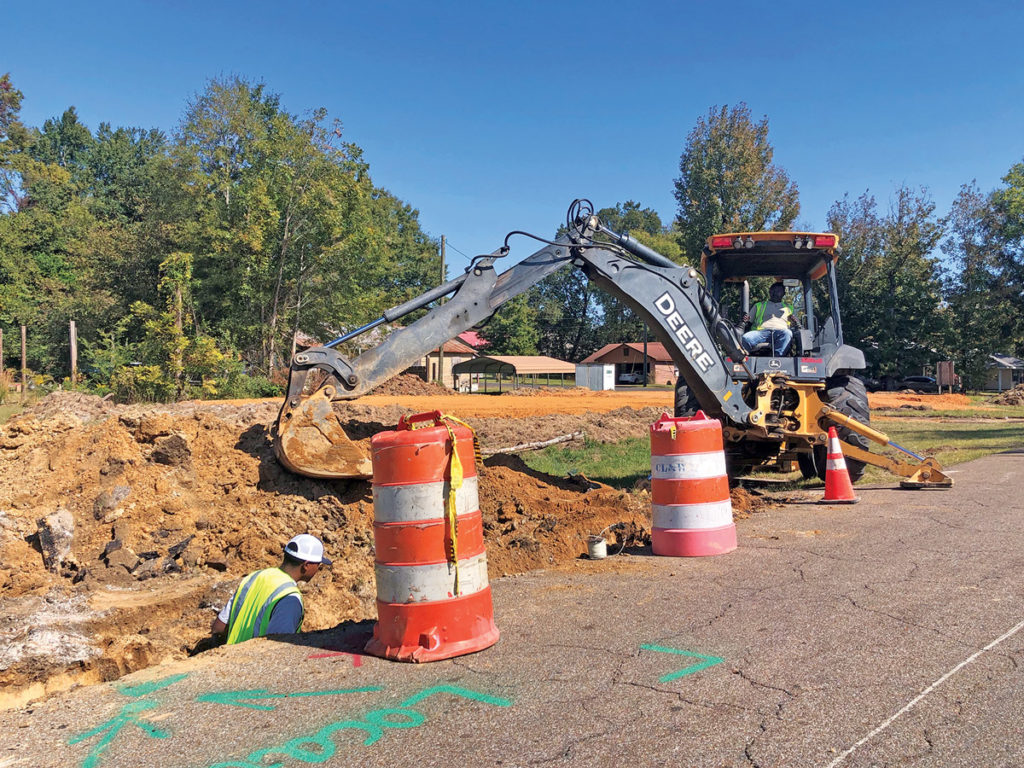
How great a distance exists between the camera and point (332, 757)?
134 inches

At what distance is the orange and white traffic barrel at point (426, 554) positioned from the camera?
182 inches

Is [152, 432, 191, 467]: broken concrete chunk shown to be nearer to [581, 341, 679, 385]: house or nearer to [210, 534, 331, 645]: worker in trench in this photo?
[210, 534, 331, 645]: worker in trench

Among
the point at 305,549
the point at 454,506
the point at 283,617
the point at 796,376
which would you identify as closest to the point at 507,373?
the point at 796,376

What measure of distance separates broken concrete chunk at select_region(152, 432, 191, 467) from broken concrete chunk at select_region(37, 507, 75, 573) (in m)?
1.08

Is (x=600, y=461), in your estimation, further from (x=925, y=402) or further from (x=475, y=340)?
(x=475, y=340)

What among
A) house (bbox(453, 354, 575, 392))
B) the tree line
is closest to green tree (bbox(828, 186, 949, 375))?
the tree line

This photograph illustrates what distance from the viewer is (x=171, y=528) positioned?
7.79 m

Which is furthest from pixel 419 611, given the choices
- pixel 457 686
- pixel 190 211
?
pixel 190 211

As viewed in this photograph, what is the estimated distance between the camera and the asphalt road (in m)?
3.41

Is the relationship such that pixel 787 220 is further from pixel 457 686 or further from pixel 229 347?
pixel 457 686

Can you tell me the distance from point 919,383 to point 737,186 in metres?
19.6

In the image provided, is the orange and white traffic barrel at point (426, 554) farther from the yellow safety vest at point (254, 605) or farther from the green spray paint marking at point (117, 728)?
the green spray paint marking at point (117, 728)

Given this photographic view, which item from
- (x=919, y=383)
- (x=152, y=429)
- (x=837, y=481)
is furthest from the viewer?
(x=919, y=383)

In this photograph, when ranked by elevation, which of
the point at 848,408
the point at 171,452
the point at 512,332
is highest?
the point at 512,332
